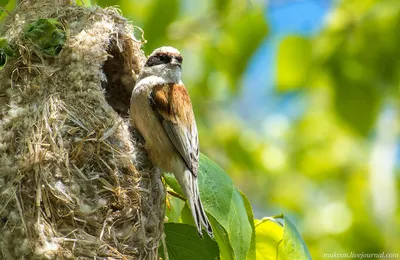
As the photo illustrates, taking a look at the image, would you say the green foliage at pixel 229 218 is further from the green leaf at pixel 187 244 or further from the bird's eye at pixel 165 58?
the bird's eye at pixel 165 58

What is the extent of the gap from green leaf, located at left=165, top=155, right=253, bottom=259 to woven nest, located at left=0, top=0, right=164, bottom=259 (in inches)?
12.7

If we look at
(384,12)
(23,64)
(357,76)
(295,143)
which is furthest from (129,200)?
(295,143)

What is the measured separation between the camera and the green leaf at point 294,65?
6.20m

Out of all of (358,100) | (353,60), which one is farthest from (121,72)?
(353,60)

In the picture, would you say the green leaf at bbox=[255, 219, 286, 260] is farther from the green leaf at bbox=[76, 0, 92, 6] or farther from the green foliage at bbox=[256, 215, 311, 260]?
the green leaf at bbox=[76, 0, 92, 6]

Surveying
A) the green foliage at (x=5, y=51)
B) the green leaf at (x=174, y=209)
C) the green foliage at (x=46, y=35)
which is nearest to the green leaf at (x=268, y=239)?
the green leaf at (x=174, y=209)

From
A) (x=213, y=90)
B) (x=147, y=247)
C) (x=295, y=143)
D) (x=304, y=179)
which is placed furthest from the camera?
(x=304, y=179)

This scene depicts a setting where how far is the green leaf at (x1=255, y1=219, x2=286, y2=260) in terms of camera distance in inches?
155

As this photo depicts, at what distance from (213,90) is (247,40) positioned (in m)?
1.92

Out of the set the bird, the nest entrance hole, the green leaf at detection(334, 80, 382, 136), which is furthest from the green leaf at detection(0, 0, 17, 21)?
the green leaf at detection(334, 80, 382, 136)

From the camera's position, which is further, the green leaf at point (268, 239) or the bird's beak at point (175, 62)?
the bird's beak at point (175, 62)

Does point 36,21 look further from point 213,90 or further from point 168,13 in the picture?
point 213,90

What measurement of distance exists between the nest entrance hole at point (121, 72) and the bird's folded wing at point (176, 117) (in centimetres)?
28

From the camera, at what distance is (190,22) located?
21.9 feet
